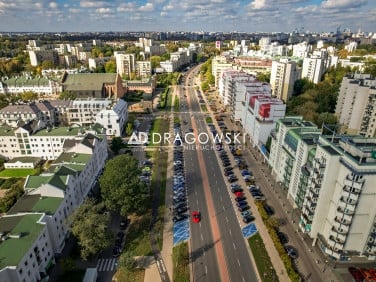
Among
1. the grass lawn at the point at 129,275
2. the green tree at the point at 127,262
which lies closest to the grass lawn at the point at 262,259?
the grass lawn at the point at 129,275

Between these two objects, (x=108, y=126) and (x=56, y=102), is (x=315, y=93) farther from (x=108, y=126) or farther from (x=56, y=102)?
(x=56, y=102)

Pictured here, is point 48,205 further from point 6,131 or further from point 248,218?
point 6,131

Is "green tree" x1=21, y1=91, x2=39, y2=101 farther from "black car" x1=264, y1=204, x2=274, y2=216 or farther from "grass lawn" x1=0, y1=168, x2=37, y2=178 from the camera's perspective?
"black car" x1=264, y1=204, x2=274, y2=216

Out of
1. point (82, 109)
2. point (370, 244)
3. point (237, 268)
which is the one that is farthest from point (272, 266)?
A: point (82, 109)

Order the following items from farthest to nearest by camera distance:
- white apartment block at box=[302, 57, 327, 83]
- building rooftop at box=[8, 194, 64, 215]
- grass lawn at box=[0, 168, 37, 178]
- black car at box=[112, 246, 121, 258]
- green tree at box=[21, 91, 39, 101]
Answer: white apartment block at box=[302, 57, 327, 83], green tree at box=[21, 91, 39, 101], grass lawn at box=[0, 168, 37, 178], black car at box=[112, 246, 121, 258], building rooftop at box=[8, 194, 64, 215]

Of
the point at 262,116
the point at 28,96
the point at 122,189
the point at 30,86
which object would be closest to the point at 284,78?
the point at 262,116

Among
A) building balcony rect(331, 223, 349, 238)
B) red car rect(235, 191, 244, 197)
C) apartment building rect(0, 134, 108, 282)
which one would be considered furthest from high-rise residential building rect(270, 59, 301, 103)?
apartment building rect(0, 134, 108, 282)
